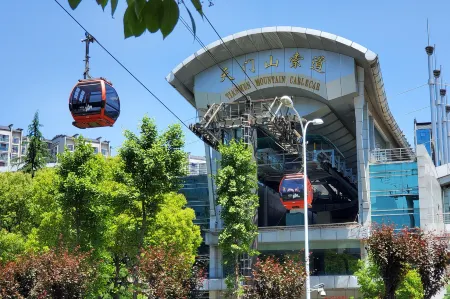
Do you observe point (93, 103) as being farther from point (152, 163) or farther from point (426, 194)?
point (426, 194)

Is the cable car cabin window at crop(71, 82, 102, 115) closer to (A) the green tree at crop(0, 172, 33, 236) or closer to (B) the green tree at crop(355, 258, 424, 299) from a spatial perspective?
(B) the green tree at crop(355, 258, 424, 299)

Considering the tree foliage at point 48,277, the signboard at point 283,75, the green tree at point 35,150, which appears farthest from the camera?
the green tree at point 35,150

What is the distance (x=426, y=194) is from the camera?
42.1m

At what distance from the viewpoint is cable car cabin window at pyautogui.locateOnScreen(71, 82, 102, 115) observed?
28.4 m

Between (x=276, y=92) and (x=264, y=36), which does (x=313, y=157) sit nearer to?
(x=276, y=92)

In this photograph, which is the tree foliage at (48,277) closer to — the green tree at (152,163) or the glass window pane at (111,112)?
the green tree at (152,163)

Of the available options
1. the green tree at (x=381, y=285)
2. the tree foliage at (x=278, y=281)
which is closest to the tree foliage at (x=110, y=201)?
the tree foliage at (x=278, y=281)

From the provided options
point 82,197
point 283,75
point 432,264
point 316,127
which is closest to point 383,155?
point 316,127

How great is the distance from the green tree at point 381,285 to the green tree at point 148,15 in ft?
78.0

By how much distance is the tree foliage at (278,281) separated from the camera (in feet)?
86.1

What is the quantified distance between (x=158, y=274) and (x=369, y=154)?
2258cm

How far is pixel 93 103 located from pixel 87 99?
0.37 meters

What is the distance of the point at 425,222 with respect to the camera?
136 ft

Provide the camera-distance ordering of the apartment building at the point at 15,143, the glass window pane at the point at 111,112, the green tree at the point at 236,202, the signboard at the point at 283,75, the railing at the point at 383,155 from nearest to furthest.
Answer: the glass window pane at the point at 111,112
the green tree at the point at 236,202
the signboard at the point at 283,75
the railing at the point at 383,155
the apartment building at the point at 15,143
